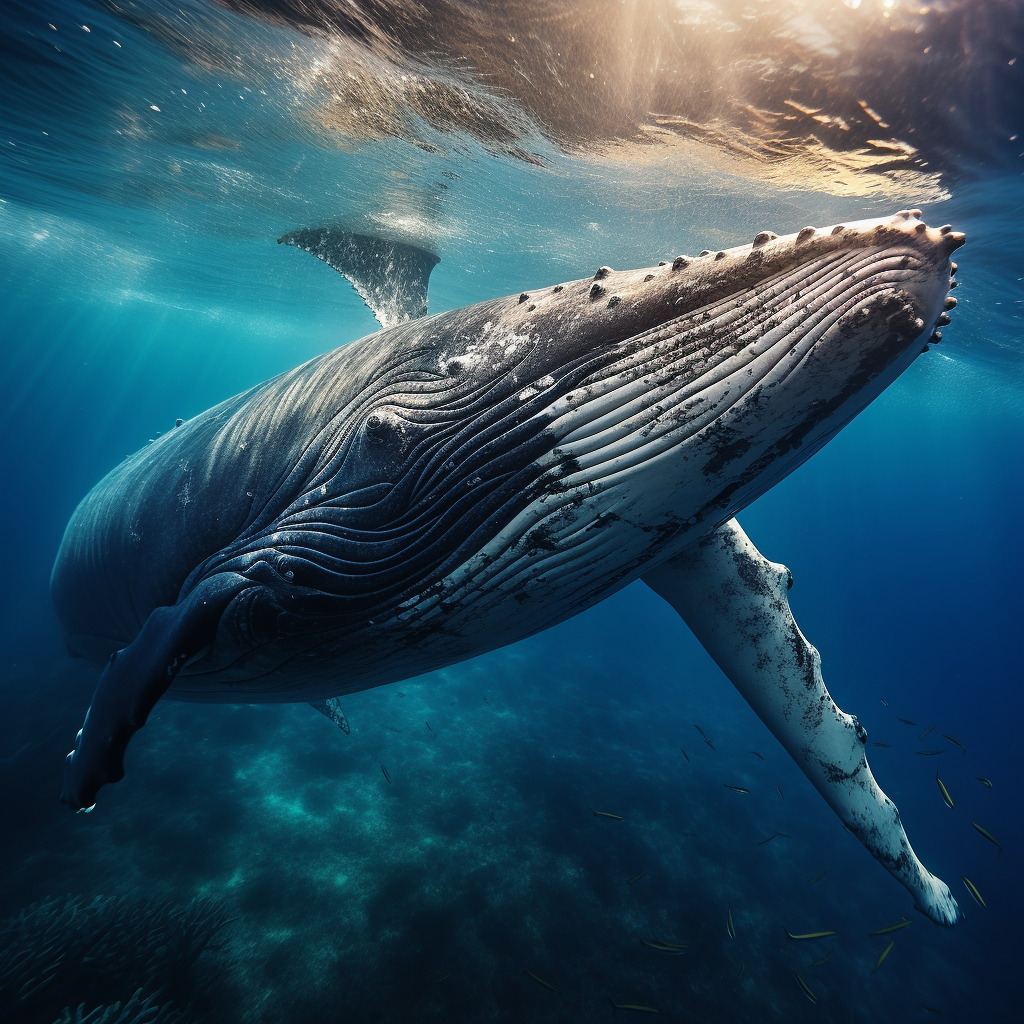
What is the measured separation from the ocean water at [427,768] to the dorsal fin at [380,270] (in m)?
2.40

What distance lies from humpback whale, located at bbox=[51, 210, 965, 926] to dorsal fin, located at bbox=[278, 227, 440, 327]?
4337mm

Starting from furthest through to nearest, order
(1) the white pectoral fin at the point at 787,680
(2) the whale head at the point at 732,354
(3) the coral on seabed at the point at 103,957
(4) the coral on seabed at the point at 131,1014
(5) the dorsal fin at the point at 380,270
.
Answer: (5) the dorsal fin at the point at 380,270 < (3) the coral on seabed at the point at 103,957 < (4) the coral on seabed at the point at 131,1014 < (1) the white pectoral fin at the point at 787,680 < (2) the whale head at the point at 732,354

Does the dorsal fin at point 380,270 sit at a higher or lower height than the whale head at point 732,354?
lower

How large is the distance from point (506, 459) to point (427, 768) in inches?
569

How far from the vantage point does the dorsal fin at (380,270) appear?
743 cm

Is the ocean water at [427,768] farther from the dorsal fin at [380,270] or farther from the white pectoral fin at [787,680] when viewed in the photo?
the white pectoral fin at [787,680]

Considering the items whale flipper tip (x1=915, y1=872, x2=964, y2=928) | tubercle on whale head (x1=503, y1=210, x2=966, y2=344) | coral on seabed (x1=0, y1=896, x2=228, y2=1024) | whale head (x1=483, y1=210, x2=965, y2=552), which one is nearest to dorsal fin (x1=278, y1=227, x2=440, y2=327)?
tubercle on whale head (x1=503, y1=210, x2=966, y2=344)


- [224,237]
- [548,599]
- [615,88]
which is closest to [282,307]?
[224,237]

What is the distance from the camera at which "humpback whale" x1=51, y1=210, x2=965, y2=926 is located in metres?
1.79

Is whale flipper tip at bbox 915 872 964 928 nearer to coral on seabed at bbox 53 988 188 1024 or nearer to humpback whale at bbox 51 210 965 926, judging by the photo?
humpback whale at bbox 51 210 965 926

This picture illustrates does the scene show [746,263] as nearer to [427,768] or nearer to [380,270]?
[380,270]

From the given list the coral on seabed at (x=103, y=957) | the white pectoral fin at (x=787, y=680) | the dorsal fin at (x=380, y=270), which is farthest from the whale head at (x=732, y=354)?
the coral on seabed at (x=103, y=957)

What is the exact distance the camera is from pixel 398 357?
Answer: 2.77 m

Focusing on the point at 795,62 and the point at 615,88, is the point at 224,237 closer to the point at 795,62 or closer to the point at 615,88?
the point at 615,88
